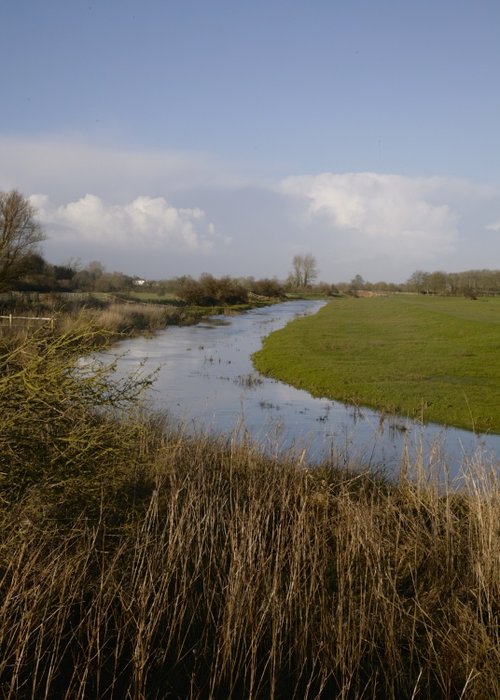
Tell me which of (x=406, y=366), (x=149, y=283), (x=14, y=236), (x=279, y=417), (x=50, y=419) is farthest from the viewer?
(x=149, y=283)

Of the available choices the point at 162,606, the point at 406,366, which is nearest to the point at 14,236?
the point at 406,366

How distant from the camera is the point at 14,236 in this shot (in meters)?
37.8

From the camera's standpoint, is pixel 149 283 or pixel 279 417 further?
pixel 149 283

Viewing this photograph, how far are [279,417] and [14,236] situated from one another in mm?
29076

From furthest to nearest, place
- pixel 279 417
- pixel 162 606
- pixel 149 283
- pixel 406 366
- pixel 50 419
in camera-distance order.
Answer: pixel 149 283 → pixel 406 366 → pixel 279 417 → pixel 162 606 → pixel 50 419

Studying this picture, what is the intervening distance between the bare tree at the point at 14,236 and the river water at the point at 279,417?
12.9m

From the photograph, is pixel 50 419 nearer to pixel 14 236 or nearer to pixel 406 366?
pixel 406 366

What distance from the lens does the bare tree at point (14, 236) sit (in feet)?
120

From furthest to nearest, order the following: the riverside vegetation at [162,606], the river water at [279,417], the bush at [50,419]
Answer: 1. the river water at [279,417]
2. the bush at [50,419]
3. the riverside vegetation at [162,606]

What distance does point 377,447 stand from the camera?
1227cm

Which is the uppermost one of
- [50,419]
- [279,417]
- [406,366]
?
[50,419]

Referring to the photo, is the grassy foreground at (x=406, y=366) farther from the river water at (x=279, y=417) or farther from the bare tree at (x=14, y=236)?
the bare tree at (x=14, y=236)

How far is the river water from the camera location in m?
11.0

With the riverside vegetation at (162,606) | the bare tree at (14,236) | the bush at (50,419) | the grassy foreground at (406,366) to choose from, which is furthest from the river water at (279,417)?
the bare tree at (14,236)
